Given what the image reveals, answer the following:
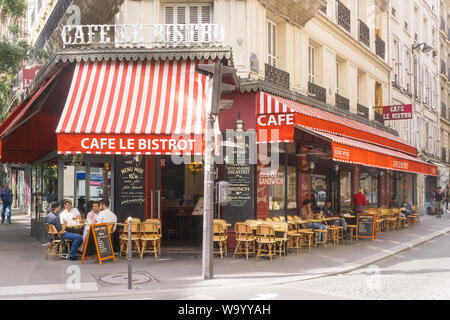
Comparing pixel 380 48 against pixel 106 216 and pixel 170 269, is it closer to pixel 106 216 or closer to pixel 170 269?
pixel 106 216

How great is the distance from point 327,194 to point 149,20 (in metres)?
10.1

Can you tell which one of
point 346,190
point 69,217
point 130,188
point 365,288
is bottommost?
point 365,288

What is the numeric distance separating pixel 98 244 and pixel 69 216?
5.26ft

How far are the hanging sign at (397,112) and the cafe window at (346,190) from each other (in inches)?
158

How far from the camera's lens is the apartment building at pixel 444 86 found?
36.8 m

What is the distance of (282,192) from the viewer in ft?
49.9

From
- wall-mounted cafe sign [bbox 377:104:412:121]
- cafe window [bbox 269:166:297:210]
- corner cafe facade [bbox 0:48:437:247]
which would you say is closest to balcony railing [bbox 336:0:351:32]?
wall-mounted cafe sign [bbox 377:104:412:121]

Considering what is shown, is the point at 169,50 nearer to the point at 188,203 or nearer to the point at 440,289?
the point at 188,203

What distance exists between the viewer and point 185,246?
1373cm

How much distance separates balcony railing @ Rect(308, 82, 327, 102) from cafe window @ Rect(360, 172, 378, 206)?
20.2ft

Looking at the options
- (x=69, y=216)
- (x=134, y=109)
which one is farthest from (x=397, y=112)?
(x=69, y=216)

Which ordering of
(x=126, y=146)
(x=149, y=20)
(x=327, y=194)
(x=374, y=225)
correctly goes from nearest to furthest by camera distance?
1. (x=126, y=146)
2. (x=149, y=20)
3. (x=374, y=225)
4. (x=327, y=194)

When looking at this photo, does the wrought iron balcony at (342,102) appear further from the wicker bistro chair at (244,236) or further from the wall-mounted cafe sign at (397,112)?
the wicker bistro chair at (244,236)

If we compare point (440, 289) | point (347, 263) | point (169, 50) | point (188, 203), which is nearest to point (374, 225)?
point (347, 263)
